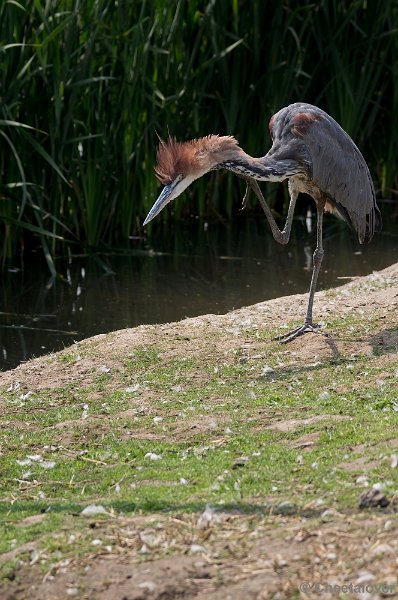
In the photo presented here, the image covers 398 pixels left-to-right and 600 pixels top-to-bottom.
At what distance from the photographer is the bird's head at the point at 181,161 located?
7781 millimetres

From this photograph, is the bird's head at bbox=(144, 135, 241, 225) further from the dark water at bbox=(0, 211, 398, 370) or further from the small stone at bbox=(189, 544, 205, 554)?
the small stone at bbox=(189, 544, 205, 554)

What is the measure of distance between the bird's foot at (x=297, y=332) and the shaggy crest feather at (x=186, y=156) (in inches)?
56.0

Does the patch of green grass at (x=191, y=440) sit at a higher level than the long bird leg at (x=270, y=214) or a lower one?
lower

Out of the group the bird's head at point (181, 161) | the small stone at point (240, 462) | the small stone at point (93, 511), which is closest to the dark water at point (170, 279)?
the bird's head at point (181, 161)

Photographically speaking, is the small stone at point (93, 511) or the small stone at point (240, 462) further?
the small stone at point (240, 462)

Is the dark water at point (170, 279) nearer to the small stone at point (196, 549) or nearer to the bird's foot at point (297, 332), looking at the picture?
the bird's foot at point (297, 332)

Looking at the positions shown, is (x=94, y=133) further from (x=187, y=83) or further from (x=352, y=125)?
(x=352, y=125)

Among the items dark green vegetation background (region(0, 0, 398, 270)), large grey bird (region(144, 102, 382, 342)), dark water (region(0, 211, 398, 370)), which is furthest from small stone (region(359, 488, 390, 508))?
dark green vegetation background (region(0, 0, 398, 270))

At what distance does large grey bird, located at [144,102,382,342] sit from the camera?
7836 mm

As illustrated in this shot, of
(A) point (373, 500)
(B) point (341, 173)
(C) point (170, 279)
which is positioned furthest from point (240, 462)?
(C) point (170, 279)

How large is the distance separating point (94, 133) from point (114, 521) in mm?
8087

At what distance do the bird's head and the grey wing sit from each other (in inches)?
32.3

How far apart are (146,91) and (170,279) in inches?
88.7

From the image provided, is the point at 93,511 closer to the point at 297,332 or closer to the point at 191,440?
the point at 191,440
